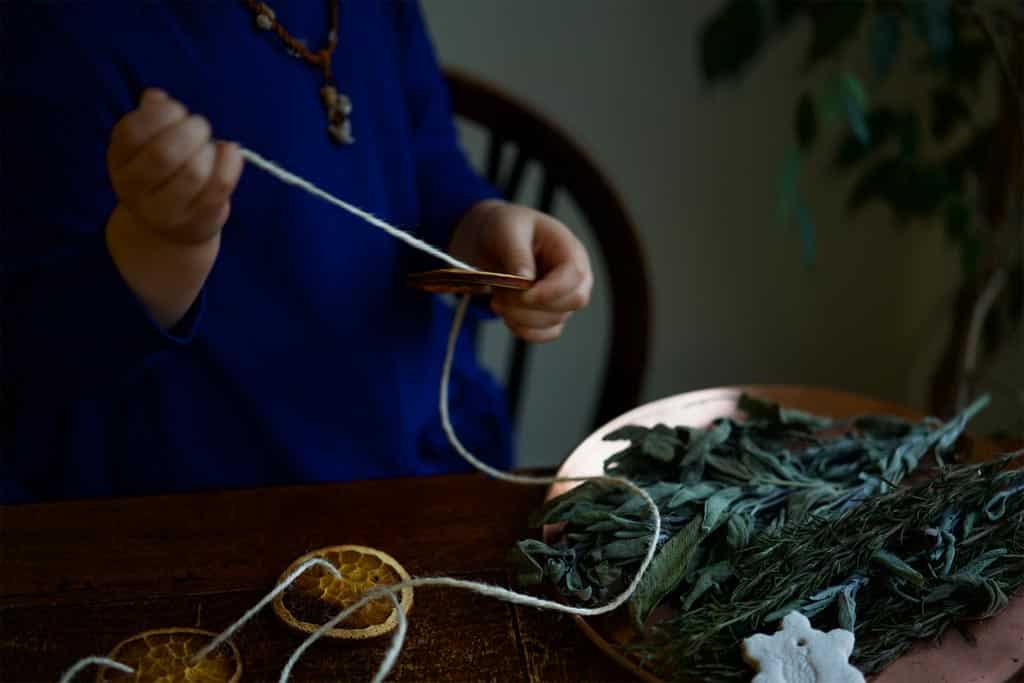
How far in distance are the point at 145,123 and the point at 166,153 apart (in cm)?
2

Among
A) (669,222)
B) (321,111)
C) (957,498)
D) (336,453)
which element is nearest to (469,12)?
(669,222)

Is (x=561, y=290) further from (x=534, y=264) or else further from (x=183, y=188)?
(x=183, y=188)

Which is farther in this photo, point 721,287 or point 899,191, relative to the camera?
point 721,287

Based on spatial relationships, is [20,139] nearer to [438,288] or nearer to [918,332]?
[438,288]

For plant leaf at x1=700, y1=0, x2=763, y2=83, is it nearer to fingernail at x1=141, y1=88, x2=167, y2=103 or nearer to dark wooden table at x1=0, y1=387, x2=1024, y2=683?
dark wooden table at x1=0, y1=387, x2=1024, y2=683

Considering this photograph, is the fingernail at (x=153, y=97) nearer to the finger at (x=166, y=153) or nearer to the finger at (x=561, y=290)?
the finger at (x=166, y=153)

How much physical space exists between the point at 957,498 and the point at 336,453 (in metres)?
0.47

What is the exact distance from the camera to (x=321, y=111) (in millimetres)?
694

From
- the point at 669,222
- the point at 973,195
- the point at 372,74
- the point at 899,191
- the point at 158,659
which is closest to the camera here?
the point at 158,659

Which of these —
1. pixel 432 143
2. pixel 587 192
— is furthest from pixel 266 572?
pixel 587 192

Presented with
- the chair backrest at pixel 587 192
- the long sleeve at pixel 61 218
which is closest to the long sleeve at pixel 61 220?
the long sleeve at pixel 61 218

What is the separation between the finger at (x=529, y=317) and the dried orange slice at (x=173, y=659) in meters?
0.29

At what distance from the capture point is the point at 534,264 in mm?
695

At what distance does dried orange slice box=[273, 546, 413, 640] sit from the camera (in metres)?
0.51
